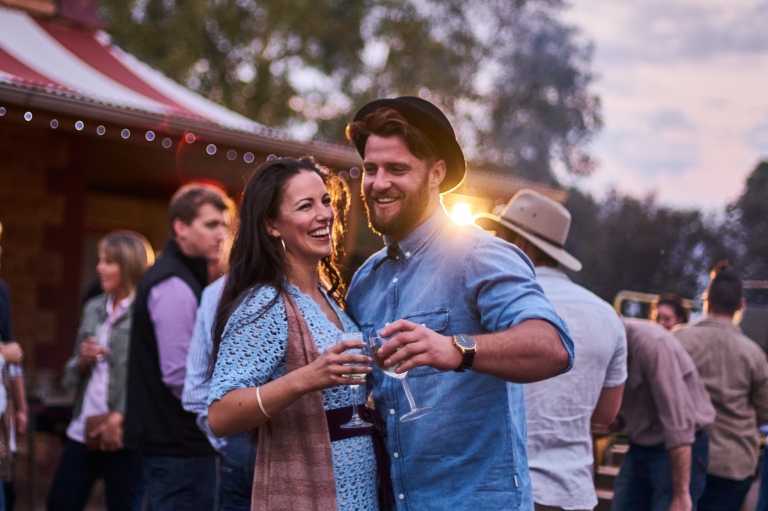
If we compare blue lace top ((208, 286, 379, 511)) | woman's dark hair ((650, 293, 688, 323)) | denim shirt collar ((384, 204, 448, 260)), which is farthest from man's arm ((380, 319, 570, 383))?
woman's dark hair ((650, 293, 688, 323))

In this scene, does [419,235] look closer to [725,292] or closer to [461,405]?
[461,405]

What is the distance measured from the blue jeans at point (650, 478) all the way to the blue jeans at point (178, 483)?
6.80ft

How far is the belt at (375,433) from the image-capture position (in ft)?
7.16

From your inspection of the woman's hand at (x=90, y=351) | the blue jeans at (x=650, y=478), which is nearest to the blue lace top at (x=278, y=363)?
the blue jeans at (x=650, y=478)

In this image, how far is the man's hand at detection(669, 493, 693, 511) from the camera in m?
3.64

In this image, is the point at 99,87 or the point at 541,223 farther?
the point at 99,87

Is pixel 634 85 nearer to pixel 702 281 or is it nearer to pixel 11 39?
pixel 702 281

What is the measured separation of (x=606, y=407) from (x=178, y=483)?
1885 mm

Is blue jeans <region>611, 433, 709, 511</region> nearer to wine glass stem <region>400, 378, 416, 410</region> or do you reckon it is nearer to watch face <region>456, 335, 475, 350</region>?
wine glass stem <region>400, 378, 416, 410</region>

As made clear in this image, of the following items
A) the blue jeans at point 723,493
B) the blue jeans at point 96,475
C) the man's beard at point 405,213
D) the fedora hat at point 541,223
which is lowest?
the blue jeans at point 723,493

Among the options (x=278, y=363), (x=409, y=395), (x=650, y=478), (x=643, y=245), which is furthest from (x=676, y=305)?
(x=643, y=245)

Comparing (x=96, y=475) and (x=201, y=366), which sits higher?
(x=201, y=366)

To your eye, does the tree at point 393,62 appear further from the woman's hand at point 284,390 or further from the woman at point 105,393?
the woman's hand at point 284,390

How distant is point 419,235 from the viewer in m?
2.30
